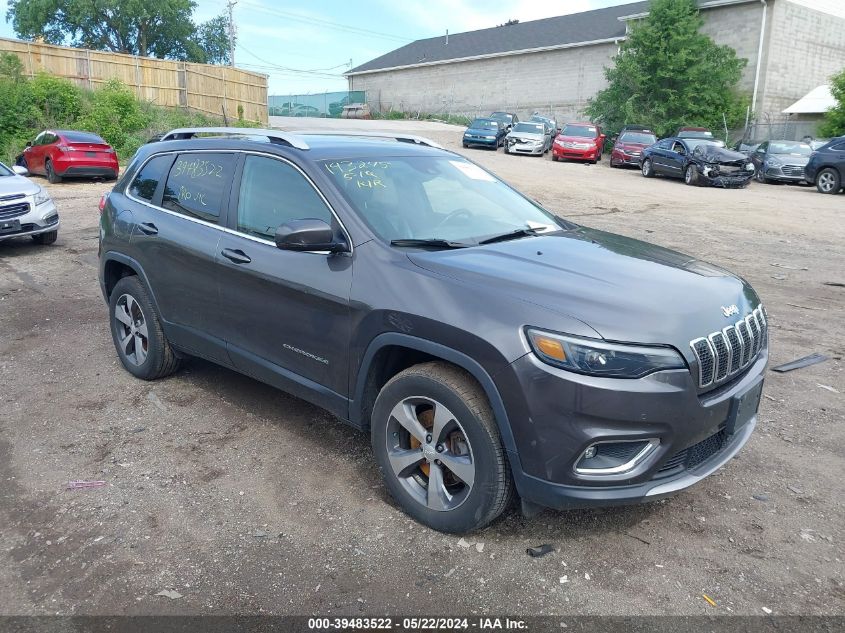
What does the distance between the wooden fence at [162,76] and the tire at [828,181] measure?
27490 mm

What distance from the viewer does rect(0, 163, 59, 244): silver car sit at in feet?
32.9

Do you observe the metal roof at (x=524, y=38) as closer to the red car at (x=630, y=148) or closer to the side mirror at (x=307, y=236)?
the red car at (x=630, y=148)

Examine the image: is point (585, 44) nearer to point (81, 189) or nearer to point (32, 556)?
point (81, 189)

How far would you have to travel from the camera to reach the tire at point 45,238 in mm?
10973

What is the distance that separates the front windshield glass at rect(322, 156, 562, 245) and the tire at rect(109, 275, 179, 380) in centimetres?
199

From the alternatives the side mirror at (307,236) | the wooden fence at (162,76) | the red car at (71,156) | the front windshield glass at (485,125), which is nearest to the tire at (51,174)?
the red car at (71,156)

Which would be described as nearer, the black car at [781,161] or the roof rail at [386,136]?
the roof rail at [386,136]

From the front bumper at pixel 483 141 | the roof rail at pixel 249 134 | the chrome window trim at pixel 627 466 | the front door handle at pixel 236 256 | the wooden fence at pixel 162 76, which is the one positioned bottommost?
the chrome window trim at pixel 627 466

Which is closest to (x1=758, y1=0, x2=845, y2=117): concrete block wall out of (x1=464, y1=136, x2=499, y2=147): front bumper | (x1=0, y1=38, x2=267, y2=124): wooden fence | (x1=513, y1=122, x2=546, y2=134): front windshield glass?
(x1=513, y1=122, x2=546, y2=134): front windshield glass

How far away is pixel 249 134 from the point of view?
459 centimetres

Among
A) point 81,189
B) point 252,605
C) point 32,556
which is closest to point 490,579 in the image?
point 252,605

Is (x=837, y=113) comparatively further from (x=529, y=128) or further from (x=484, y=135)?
(x=484, y=135)

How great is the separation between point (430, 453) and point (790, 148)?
26344 millimetres

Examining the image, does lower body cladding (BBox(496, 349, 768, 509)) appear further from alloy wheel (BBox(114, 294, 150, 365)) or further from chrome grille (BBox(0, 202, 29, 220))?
chrome grille (BBox(0, 202, 29, 220))
